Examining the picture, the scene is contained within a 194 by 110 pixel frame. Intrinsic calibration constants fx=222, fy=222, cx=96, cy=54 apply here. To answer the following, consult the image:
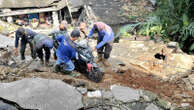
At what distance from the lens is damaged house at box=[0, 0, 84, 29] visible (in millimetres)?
16141

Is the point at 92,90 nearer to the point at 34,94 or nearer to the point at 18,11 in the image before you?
the point at 34,94

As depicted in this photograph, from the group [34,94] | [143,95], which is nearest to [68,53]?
[34,94]

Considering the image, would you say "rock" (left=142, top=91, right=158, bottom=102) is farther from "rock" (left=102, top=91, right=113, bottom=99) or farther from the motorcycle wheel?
the motorcycle wheel

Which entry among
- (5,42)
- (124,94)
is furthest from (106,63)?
(5,42)

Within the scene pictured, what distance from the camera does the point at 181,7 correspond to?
912 centimetres

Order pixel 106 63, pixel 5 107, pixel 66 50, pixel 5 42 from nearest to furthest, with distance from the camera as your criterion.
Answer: pixel 5 107 → pixel 66 50 → pixel 106 63 → pixel 5 42

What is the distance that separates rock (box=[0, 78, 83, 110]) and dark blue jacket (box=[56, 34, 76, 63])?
3.94ft

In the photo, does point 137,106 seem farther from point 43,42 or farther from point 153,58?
point 153,58

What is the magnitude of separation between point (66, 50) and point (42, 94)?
1.67 metres

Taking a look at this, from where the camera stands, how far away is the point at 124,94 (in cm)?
404

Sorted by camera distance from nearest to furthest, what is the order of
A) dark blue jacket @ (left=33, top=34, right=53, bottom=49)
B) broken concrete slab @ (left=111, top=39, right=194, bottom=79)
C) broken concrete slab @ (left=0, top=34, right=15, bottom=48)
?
dark blue jacket @ (left=33, top=34, right=53, bottom=49), broken concrete slab @ (left=111, top=39, right=194, bottom=79), broken concrete slab @ (left=0, top=34, right=15, bottom=48)

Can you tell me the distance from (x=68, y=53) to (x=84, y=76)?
0.70m

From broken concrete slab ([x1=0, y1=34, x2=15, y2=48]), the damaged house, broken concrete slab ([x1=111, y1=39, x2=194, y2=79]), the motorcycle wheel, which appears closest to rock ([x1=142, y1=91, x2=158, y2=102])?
the motorcycle wheel

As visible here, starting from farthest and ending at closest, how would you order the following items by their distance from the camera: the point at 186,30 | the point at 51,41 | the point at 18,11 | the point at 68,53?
the point at 18,11, the point at 186,30, the point at 51,41, the point at 68,53
